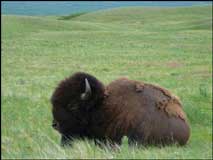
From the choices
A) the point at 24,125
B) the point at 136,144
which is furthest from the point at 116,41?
the point at 136,144

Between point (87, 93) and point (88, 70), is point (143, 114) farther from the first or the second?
point (88, 70)

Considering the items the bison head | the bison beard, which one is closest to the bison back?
the bison beard

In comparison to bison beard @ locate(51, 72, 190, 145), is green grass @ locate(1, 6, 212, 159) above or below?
below

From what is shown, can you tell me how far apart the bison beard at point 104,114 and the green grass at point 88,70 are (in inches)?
10.9

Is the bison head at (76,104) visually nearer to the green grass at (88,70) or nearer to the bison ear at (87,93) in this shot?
the bison ear at (87,93)

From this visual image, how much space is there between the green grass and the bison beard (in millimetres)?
277

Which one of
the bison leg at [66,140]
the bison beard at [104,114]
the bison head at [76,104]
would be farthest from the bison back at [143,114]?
the bison leg at [66,140]

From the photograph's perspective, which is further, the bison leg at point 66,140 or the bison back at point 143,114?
the bison back at point 143,114

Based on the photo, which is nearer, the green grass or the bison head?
the green grass

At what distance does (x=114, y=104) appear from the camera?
843cm

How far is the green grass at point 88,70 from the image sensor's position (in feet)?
23.3

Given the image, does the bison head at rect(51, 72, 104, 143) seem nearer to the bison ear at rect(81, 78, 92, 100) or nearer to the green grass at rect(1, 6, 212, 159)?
the bison ear at rect(81, 78, 92, 100)

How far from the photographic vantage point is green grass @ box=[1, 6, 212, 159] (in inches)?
279

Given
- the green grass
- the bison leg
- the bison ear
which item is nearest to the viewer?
the green grass
